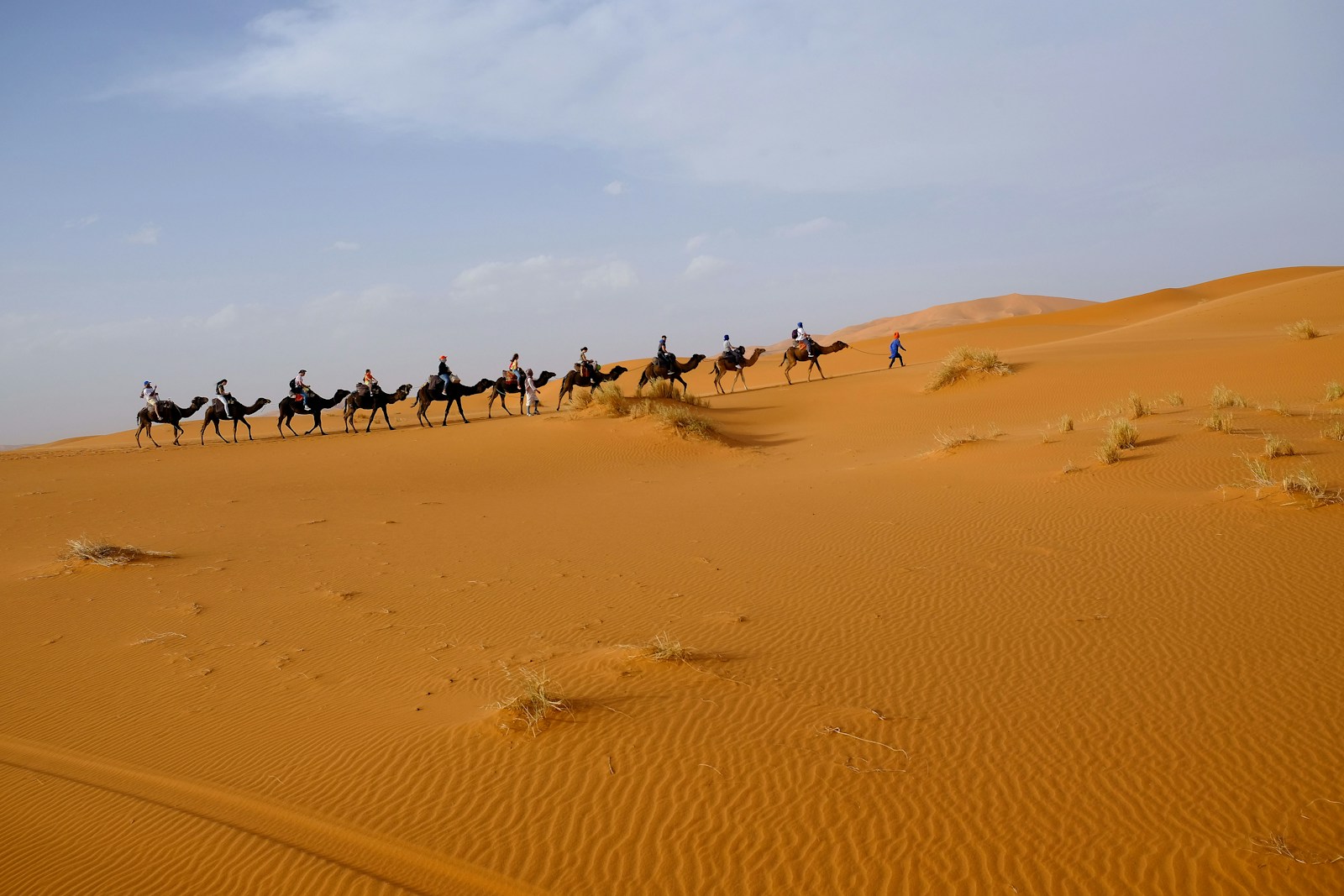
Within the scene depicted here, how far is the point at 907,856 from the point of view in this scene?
376cm

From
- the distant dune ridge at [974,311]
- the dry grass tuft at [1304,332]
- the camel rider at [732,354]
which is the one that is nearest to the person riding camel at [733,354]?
the camel rider at [732,354]

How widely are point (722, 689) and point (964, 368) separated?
23.4 m

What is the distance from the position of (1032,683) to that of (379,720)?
471 centimetres

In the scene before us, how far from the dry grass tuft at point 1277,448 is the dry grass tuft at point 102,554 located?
15504 millimetres

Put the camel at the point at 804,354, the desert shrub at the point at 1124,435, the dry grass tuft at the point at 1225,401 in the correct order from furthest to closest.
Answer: the camel at the point at 804,354 < the dry grass tuft at the point at 1225,401 < the desert shrub at the point at 1124,435

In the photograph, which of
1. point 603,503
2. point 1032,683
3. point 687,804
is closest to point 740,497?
point 603,503

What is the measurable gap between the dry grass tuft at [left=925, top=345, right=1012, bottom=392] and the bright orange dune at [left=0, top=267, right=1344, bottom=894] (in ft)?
39.0

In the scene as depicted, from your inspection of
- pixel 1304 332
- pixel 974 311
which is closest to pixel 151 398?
pixel 1304 332

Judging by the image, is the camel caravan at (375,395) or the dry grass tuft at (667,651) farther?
the camel caravan at (375,395)

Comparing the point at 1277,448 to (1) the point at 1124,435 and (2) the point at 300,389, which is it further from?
(2) the point at 300,389

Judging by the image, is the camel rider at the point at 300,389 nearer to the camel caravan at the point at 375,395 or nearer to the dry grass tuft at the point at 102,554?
the camel caravan at the point at 375,395

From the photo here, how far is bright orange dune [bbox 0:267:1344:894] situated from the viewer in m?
3.89

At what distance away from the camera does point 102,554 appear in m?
10.5

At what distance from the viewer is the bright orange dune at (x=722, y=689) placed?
389cm
